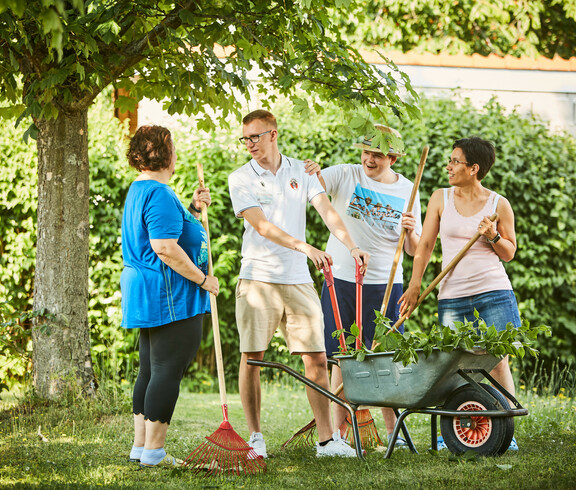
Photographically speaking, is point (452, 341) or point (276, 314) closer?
point (452, 341)

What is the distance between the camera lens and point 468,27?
14.1 metres

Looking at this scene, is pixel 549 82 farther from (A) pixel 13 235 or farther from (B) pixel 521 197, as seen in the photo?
(A) pixel 13 235

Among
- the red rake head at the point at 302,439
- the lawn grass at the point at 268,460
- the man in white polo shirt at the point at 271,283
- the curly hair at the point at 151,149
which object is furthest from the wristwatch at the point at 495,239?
the curly hair at the point at 151,149

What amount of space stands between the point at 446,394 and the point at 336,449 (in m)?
0.66

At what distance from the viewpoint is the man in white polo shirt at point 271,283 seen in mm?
3750

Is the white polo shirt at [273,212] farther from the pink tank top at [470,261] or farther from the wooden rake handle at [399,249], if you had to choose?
the pink tank top at [470,261]

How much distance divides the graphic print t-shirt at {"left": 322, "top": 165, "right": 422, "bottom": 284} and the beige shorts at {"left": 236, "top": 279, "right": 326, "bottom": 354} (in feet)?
1.53

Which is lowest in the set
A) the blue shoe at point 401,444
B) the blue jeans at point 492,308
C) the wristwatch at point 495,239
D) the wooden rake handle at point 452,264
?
the blue shoe at point 401,444

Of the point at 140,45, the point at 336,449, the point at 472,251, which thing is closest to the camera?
the point at 336,449

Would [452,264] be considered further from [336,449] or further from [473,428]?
[336,449]

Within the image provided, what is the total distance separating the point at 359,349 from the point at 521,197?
3.66 m

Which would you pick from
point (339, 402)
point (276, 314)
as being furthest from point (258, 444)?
point (276, 314)

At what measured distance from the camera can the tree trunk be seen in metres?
4.76

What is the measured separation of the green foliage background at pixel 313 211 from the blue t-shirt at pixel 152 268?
2.90 metres
